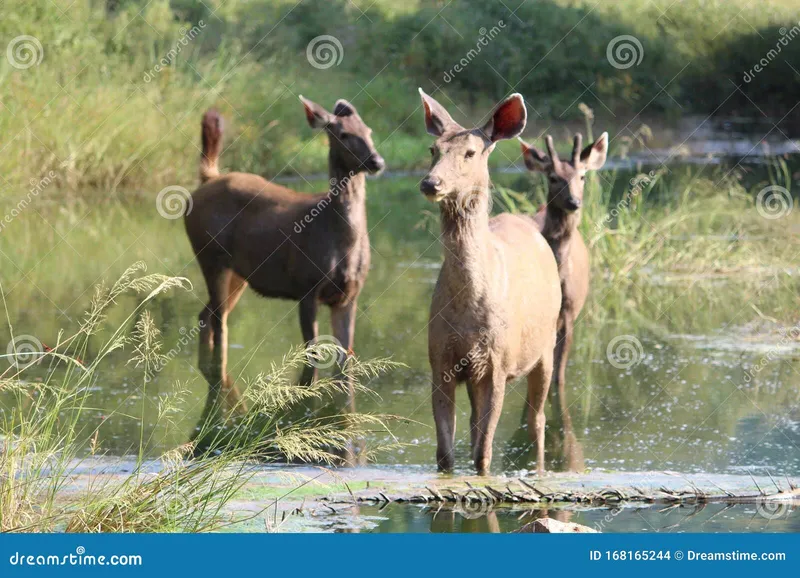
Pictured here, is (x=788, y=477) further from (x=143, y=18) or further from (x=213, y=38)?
(x=213, y=38)

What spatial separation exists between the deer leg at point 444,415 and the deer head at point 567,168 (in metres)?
3.09

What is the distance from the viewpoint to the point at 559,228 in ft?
33.1

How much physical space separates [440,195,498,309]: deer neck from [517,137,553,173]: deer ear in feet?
9.93

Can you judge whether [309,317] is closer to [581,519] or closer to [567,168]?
[567,168]

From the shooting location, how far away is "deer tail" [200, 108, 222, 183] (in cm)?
1127

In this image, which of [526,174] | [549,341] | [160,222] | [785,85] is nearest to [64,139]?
[160,222]

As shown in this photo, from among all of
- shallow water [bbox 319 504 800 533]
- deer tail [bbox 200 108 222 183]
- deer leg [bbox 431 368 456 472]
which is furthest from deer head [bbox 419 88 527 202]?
deer tail [bbox 200 108 222 183]

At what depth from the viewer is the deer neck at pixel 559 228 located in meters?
10.1

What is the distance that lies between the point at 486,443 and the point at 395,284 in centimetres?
728

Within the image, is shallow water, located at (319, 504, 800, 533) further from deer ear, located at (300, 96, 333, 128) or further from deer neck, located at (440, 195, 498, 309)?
deer ear, located at (300, 96, 333, 128)

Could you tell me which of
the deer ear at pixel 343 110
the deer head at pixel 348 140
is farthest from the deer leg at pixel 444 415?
the deer ear at pixel 343 110

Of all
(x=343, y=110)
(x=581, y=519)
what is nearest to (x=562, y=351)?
(x=343, y=110)

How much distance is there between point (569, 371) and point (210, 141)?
364 cm

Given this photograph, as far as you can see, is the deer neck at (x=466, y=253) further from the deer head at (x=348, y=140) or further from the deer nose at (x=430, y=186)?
the deer head at (x=348, y=140)
